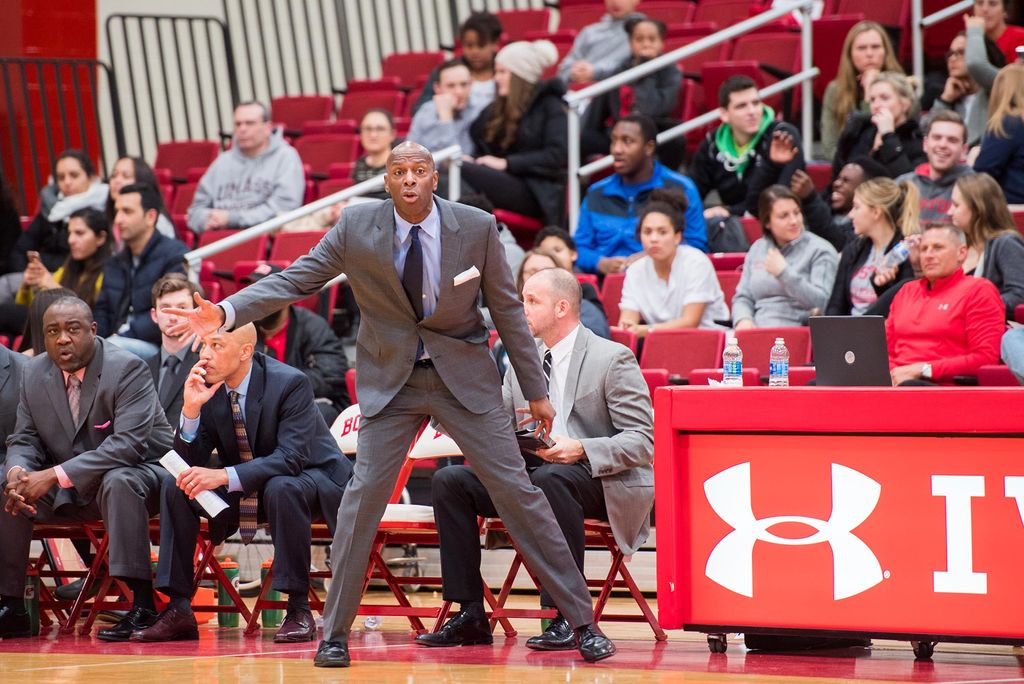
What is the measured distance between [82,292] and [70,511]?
2.56 m

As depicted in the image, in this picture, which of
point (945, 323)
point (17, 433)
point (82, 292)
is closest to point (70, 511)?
point (17, 433)

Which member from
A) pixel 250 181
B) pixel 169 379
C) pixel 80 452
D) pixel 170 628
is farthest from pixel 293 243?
pixel 170 628

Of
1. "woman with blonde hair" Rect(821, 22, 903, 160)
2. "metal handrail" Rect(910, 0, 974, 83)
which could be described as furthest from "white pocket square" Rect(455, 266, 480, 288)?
"metal handrail" Rect(910, 0, 974, 83)

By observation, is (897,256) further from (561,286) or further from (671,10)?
(671,10)

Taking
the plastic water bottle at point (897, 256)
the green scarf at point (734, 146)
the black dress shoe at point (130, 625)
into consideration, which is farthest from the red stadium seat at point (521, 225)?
the black dress shoe at point (130, 625)

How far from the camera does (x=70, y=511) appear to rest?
5.75 meters

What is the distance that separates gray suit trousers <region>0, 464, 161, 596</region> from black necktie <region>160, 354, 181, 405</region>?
0.92 metres

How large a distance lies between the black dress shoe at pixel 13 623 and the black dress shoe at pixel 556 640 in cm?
199

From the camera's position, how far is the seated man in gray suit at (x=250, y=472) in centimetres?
534

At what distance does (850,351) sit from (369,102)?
22.8ft

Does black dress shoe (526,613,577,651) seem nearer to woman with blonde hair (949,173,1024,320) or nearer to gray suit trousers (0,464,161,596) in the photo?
gray suit trousers (0,464,161,596)

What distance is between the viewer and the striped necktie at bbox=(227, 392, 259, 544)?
5500 millimetres

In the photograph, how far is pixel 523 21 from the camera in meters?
12.0

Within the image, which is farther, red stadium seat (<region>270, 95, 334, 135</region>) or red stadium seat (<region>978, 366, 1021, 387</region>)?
red stadium seat (<region>270, 95, 334, 135</region>)
